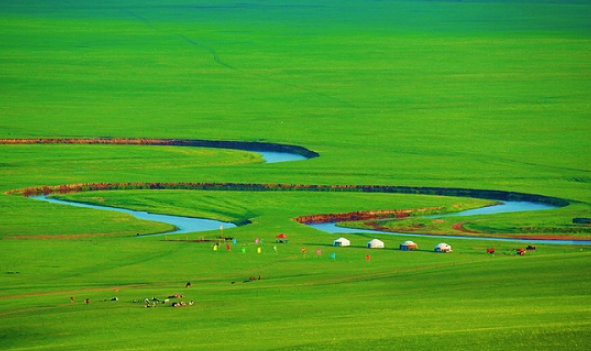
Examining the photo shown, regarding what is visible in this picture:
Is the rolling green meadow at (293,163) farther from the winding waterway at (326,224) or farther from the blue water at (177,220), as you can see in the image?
the winding waterway at (326,224)

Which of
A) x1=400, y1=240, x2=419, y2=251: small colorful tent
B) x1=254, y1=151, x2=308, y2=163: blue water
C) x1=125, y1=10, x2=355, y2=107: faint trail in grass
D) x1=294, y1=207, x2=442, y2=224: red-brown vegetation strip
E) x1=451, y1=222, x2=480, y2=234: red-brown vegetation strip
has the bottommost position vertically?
x1=400, y1=240, x2=419, y2=251: small colorful tent

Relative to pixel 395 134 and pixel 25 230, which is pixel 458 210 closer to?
pixel 25 230

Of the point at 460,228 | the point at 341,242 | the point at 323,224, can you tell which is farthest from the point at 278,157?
the point at 341,242

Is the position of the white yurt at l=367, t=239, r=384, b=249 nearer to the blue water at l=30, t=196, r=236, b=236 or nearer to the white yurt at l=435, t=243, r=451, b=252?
the white yurt at l=435, t=243, r=451, b=252

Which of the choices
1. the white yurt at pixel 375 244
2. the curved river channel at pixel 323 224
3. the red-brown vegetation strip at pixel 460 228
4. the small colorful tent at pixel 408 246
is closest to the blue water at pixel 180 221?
the curved river channel at pixel 323 224

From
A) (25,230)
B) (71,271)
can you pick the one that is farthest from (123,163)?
(71,271)

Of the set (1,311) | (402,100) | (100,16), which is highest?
(100,16)

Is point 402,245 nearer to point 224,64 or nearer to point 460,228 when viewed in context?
point 460,228

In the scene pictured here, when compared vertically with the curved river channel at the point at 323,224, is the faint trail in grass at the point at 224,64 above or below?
above

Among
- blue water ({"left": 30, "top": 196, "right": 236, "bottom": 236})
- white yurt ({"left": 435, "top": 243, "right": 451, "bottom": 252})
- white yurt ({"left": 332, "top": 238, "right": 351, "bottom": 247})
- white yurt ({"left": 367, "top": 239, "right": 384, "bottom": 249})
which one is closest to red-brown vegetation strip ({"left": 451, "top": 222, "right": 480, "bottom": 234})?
white yurt ({"left": 435, "top": 243, "right": 451, "bottom": 252})
